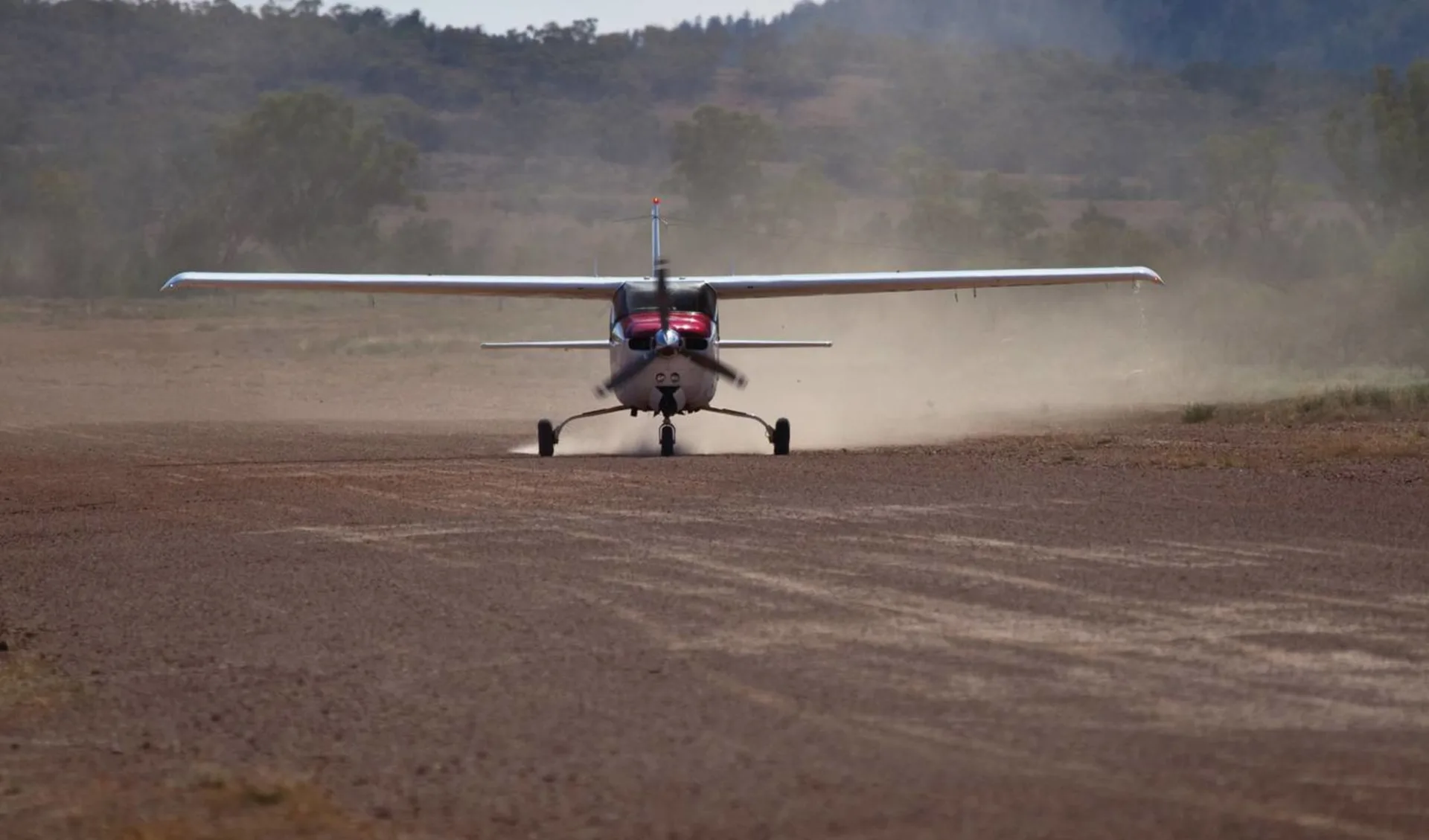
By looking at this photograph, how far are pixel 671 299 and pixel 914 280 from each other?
11.2 feet

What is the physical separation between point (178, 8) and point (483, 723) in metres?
148

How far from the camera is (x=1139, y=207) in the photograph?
3782 inches

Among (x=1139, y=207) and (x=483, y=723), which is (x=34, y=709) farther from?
(x=1139, y=207)

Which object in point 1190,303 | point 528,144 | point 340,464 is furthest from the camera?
point 528,144

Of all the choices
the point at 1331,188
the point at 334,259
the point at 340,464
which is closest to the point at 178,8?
the point at 334,259

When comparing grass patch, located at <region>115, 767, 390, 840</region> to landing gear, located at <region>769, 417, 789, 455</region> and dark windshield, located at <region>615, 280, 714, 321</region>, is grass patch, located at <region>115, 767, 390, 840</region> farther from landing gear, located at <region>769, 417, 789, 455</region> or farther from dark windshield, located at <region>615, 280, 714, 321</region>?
landing gear, located at <region>769, 417, 789, 455</region>

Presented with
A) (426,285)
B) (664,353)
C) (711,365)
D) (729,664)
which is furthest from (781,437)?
→ (729,664)

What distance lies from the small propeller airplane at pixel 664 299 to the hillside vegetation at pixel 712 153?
2265 cm

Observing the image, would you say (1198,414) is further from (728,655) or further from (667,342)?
(728,655)

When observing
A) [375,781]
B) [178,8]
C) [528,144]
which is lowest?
[375,781]

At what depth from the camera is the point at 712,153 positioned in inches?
3504

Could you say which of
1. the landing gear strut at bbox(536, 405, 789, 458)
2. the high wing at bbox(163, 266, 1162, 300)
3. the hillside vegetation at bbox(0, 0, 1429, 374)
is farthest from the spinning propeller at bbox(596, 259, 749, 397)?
the hillside vegetation at bbox(0, 0, 1429, 374)

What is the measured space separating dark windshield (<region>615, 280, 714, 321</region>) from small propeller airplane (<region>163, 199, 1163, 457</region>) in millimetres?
12

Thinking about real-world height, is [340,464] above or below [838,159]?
below
